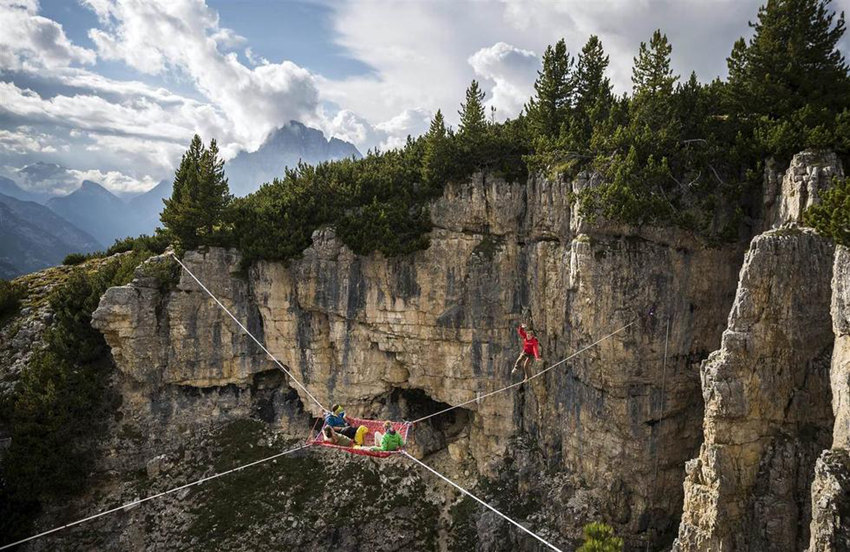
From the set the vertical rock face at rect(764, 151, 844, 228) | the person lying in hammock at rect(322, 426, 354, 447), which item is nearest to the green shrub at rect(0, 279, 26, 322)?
the person lying in hammock at rect(322, 426, 354, 447)

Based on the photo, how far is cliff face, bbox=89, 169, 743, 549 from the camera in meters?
28.5

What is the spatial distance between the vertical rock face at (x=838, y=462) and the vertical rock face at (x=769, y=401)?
2.79 metres

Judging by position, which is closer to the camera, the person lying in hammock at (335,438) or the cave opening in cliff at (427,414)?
the person lying in hammock at (335,438)

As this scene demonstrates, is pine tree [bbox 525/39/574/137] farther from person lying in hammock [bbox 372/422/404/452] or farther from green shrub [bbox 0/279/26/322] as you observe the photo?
green shrub [bbox 0/279/26/322]

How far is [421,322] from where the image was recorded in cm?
3747

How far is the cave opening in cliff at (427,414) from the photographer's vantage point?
131ft

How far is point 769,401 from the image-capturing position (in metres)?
20.7

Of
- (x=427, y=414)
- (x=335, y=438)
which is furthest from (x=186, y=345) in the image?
(x=335, y=438)

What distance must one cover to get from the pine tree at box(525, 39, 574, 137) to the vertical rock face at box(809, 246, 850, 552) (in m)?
21.0

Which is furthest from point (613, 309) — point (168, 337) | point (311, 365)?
point (168, 337)

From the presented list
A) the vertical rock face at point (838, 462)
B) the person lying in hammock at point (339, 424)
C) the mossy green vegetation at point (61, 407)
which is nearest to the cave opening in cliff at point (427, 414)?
the person lying in hammock at point (339, 424)

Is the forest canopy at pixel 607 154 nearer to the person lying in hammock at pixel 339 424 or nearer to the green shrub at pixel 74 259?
the person lying in hammock at pixel 339 424

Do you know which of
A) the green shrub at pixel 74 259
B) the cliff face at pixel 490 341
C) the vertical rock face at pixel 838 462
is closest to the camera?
the vertical rock face at pixel 838 462

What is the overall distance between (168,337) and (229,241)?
367 inches
